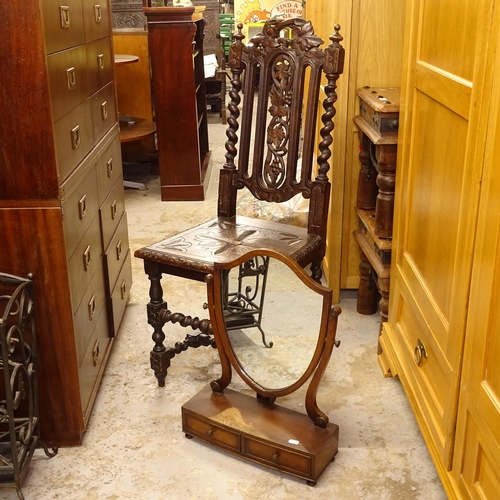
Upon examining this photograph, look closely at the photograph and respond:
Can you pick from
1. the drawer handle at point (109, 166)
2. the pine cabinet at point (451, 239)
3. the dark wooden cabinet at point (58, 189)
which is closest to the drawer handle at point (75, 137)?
the dark wooden cabinet at point (58, 189)

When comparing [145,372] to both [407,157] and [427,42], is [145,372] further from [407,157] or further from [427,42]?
[427,42]

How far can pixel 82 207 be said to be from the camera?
2295mm

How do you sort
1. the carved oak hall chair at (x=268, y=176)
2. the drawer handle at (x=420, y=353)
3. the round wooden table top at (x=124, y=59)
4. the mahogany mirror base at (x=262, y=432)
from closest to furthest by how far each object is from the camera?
the mahogany mirror base at (x=262, y=432), the drawer handle at (x=420, y=353), the carved oak hall chair at (x=268, y=176), the round wooden table top at (x=124, y=59)

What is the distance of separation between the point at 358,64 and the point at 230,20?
796 cm

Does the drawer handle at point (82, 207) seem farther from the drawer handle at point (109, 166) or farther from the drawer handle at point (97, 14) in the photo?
the drawer handle at point (97, 14)

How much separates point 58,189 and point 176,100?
2.84m

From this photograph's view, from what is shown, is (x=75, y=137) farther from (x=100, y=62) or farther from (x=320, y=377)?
(x=320, y=377)

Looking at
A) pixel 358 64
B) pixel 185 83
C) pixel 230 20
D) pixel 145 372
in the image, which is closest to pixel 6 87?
pixel 145 372

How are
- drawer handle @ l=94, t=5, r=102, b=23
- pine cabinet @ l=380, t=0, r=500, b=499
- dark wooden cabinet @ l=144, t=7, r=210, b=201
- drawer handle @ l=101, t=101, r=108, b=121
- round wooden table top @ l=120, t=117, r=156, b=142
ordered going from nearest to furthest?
pine cabinet @ l=380, t=0, r=500, b=499 < drawer handle @ l=94, t=5, r=102, b=23 < drawer handle @ l=101, t=101, r=108, b=121 < dark wooden cabinet @ l=144, t=7, r=210, b=201 < round wooden table top @ l=120, t=117, r=156, b=142

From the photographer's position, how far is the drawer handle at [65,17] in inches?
81.2

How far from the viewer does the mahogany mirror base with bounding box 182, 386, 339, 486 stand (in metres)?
2.06

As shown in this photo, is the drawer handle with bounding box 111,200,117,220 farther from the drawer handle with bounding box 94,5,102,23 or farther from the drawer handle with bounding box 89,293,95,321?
the drawer handle with bounding box 94,5,102,23

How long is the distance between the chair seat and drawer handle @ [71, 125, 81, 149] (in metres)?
0.44

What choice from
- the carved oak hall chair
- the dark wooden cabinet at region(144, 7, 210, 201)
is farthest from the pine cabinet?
the dark wooden cabinet at region(144, 7, 210, 201)
